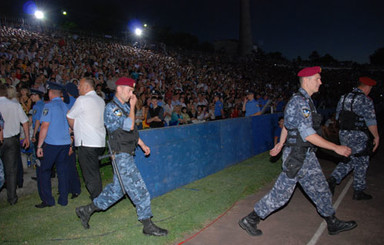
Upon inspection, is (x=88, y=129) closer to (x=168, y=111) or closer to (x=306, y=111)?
(x=306, y=111)

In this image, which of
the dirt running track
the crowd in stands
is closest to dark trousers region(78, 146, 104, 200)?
the dirt running track

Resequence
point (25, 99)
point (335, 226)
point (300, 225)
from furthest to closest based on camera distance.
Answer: point (25, 99) < point (300, 225) < point (335, 226)

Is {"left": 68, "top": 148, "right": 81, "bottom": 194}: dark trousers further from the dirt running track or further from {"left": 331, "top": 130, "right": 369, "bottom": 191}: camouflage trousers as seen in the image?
{"left": 331, "top": 130, "right": 369, "bottom": 191}: camouflage trousers

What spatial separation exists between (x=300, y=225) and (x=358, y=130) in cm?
200

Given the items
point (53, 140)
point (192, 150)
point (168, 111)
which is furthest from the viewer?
point (168, 111)

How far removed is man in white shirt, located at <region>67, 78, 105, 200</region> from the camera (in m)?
4.54

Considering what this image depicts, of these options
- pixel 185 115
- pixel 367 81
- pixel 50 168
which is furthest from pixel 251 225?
pixel 185 115

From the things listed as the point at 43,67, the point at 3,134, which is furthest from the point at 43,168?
the point at 43,67

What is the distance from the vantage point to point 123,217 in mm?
4770

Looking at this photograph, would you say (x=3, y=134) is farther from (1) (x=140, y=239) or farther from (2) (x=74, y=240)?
(1) (x=140, y=239)

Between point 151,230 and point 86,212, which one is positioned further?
point 86,212

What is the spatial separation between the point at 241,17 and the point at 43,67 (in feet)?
142

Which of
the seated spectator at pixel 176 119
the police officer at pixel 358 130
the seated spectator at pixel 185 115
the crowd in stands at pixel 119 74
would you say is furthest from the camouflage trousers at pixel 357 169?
the seated spectator at pixel 185 115

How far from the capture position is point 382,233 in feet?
13.2
